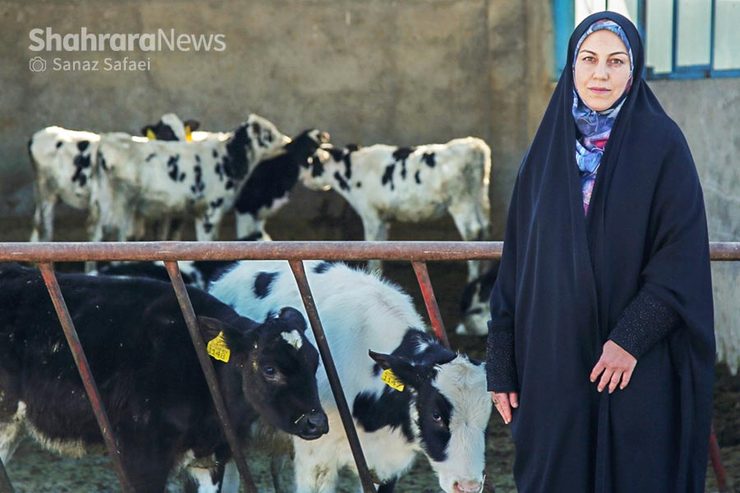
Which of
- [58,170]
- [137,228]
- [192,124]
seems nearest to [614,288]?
[137,228]

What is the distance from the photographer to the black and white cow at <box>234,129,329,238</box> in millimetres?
12719

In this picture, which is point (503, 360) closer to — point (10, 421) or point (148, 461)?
point (148, 461)

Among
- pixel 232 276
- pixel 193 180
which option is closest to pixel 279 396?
pixel 232 276

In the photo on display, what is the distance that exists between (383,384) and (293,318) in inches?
20.1

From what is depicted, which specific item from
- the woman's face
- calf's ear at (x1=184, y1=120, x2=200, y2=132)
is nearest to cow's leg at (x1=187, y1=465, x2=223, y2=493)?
the woman's face

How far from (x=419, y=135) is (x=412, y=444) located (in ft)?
30.5

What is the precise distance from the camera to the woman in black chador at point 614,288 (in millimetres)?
3381

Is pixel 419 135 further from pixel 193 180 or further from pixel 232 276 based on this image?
pixel 232 276

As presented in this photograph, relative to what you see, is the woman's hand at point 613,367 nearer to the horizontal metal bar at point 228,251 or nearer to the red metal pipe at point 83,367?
the horizontal metal bar at point 228,251

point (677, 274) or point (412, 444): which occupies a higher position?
point (677, 274)

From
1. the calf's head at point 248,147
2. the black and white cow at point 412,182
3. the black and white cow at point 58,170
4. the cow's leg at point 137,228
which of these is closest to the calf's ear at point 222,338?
the black and white cow at point 412,182

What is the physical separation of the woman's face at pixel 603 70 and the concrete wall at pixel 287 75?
10.6m

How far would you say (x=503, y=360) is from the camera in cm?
370

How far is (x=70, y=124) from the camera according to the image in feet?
47.1
